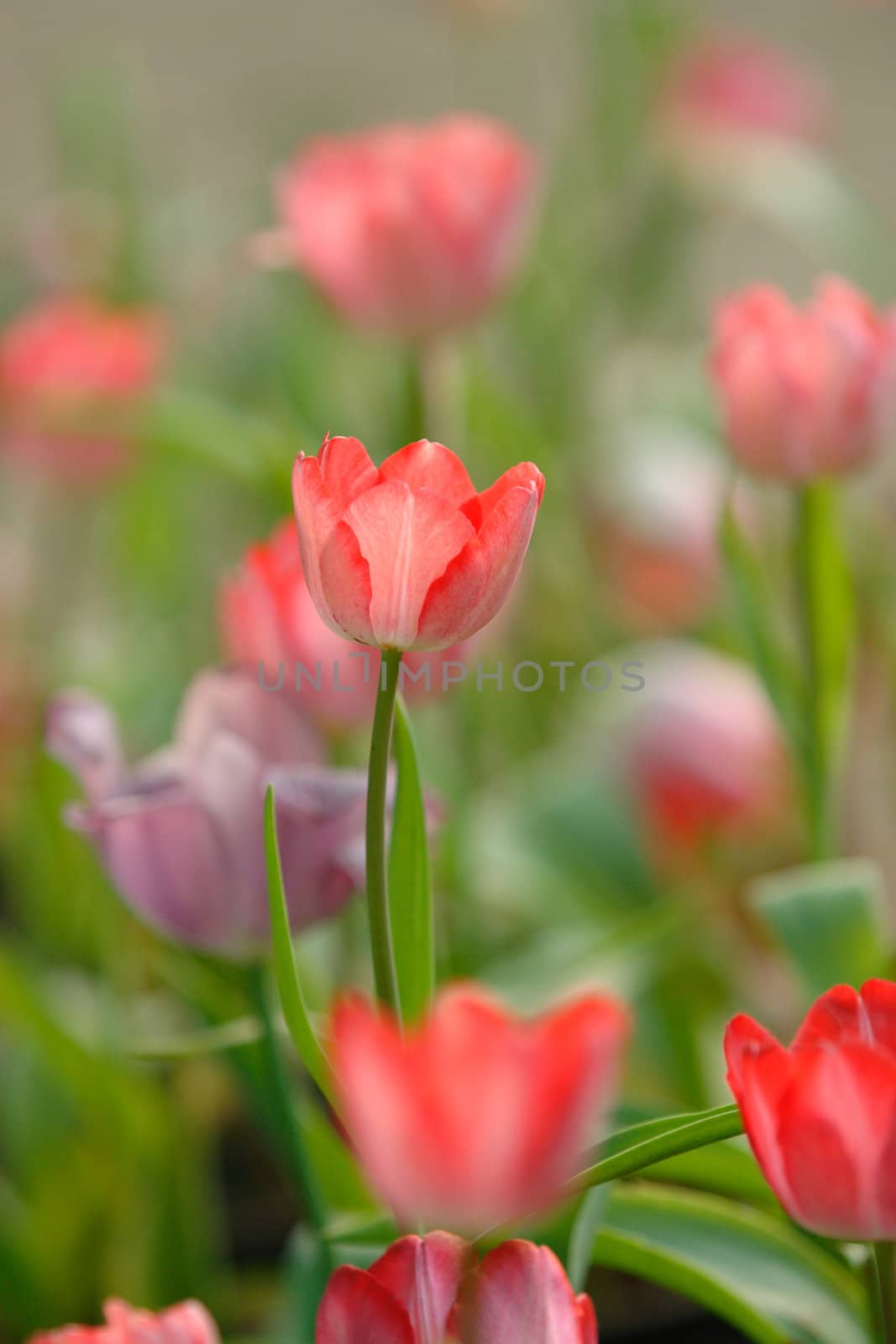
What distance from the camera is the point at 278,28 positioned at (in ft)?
5.23

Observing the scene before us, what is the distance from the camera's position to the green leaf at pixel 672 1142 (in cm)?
16

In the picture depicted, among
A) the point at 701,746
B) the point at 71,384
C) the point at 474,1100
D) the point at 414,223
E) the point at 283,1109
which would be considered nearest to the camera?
the point at 474,1100

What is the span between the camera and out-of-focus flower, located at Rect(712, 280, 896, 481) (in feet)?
0.86

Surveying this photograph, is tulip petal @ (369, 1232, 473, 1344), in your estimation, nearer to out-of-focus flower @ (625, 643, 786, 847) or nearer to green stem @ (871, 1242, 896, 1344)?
green stem @ (871, 1242, 896, 1344)

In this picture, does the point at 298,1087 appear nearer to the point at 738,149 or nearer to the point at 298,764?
the point at 298,764

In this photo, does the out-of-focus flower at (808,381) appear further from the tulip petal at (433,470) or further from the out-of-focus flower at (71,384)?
the out-of-focus flower at (71,384)

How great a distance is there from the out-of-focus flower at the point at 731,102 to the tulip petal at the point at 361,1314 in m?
0.80

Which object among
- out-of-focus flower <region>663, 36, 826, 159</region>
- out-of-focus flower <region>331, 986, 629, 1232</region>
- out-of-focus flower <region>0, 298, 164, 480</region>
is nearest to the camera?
out-of-focus flower <region>331, 986, 629, 1232</region>

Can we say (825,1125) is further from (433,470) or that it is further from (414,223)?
(414,223)

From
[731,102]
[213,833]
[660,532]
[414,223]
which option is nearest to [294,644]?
[213,833]

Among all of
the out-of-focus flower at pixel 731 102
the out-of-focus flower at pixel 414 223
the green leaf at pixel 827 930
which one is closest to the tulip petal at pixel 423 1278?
the green leaf at pixel 827 930

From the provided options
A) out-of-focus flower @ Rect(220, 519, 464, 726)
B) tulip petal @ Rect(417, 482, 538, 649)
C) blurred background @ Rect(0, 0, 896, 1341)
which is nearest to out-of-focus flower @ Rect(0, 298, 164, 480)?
blurred background @ Rect(0, 0, 896, 1341)

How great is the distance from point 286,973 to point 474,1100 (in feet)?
0.21

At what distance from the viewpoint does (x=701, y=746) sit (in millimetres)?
466
